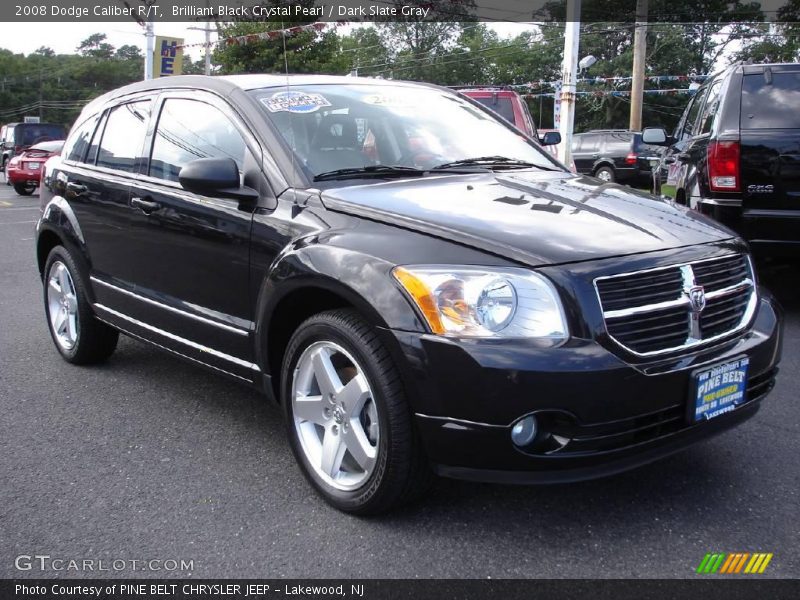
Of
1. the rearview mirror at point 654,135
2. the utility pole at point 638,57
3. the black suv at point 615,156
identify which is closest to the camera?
the rearview mirror at point 654,135

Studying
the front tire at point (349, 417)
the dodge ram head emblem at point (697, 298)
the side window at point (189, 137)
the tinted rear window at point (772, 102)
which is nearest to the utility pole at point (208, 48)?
the tinted rear window at point (772, 102)

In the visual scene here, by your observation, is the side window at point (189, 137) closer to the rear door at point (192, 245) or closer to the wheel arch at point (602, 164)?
the rear door at point (192, 245)

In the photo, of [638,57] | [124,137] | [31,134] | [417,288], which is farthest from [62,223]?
[31,134]

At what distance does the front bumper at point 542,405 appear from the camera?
2496mm

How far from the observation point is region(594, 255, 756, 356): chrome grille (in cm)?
263

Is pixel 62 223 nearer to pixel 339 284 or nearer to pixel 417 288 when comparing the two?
pixel 339 284

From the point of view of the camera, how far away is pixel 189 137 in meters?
3.94

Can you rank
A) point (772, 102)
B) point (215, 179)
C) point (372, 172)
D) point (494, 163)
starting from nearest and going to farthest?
point (215, 179) < point (372, 172) < point (494, 163) < point (772, 102)

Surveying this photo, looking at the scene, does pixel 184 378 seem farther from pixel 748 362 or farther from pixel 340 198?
pixel 748 362

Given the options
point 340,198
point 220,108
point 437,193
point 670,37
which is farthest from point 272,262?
point 670,37

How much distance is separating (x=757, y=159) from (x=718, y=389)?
3290 millimetres

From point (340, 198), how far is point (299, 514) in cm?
122

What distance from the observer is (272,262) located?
10.6ft

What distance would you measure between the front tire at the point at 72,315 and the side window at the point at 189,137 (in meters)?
1.05
